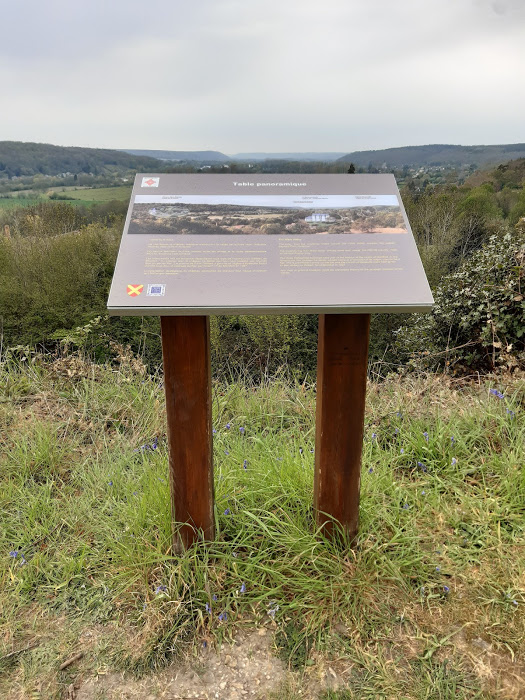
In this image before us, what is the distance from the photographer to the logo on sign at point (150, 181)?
204 cm

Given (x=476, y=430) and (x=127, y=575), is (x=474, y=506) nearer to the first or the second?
(x=476, y=430)

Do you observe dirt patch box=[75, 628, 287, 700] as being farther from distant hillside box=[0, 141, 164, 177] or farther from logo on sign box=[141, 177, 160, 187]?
distant hillside box=[0, 141, 164, 177]

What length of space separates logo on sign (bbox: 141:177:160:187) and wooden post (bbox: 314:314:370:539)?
838 millimetres

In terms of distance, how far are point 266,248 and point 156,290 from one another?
16.9 inches

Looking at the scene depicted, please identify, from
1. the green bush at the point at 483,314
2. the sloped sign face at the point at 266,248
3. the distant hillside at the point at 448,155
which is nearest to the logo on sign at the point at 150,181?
the sloped sign face at the point at 266,248

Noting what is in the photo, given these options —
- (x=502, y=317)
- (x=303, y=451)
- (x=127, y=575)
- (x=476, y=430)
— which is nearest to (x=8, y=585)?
(x=127, y=575)

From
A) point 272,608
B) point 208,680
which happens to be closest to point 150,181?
point 272,608

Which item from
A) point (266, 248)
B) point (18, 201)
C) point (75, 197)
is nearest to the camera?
point (266, 248)

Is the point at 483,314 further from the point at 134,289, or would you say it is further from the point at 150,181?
the point at 134,289

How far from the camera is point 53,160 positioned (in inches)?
1268

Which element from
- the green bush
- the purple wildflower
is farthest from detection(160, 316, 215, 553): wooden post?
the green bush

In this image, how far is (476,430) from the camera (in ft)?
9.43

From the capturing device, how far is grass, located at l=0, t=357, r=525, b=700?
1.83m

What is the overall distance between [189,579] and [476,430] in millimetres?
1756
